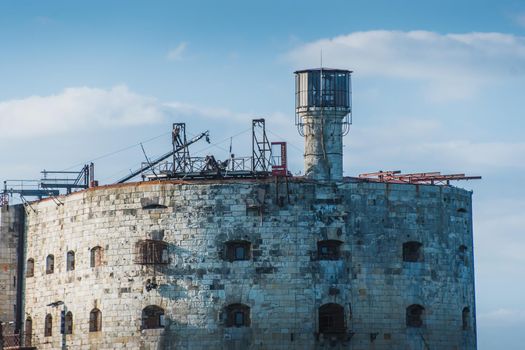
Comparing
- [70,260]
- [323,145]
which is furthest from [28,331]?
[323,145]

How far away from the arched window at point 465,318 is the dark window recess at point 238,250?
10626 millimetres

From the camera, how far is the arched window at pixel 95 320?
79.2 meters

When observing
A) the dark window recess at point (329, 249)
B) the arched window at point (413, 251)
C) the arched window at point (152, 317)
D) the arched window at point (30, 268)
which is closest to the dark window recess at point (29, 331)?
the arched window at point (30, 268)

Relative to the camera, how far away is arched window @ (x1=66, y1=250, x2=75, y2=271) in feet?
267

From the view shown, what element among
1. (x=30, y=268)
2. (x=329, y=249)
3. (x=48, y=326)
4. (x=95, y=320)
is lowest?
(x=48, y=326)

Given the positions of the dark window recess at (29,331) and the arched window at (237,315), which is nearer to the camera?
the arched window at (237,315)

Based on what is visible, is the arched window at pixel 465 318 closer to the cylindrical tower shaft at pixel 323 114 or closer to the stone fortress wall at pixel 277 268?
the stone fortress wall at pixel 277 268

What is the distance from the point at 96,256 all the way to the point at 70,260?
219 centimetres

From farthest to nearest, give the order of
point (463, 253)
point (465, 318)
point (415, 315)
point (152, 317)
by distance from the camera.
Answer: point (463, 253) < point (465, 318) < point (415, 315) < point (152, 317)

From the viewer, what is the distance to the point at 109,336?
7862 cm

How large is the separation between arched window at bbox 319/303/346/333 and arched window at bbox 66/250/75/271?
40.7ft

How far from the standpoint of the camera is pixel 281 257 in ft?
252

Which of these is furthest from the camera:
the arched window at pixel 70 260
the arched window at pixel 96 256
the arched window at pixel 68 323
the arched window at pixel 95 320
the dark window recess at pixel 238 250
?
the arched window at pixel 70 260

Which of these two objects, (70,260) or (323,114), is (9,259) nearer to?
(70,260)
